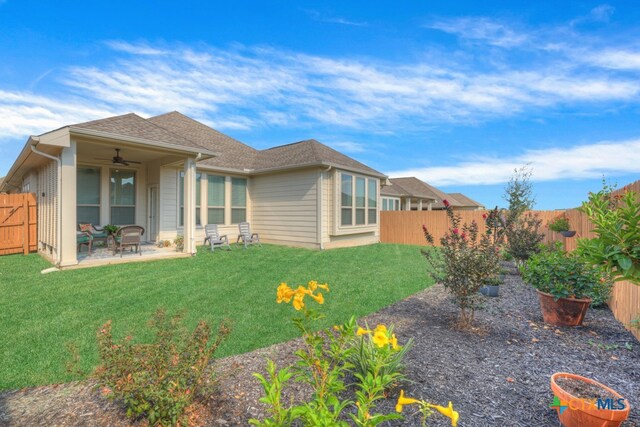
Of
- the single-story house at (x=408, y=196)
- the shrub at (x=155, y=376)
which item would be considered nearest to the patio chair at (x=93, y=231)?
the shrub at (x=155, y=376)

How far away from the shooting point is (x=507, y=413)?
7.29 feet

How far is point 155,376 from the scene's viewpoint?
202 centimetres

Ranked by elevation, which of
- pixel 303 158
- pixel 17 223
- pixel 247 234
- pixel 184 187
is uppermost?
pixel 303 158

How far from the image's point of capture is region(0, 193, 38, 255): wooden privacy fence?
391 inches

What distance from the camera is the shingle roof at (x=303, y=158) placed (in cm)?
1184

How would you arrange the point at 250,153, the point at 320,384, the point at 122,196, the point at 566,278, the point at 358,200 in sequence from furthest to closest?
the point at 250,153 → the point at 358,200 → the point at 122,196 → the point at 566,278 → the point at 320,384

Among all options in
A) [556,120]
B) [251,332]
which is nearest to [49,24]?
[251,332]

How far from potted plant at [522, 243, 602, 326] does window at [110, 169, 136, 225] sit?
1226cm

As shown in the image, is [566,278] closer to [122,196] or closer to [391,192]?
[122,196]

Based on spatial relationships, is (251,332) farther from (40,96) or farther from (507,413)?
(40,96)

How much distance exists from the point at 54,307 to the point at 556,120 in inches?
512

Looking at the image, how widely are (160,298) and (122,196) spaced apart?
24.8 ft

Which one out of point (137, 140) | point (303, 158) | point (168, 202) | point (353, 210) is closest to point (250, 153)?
point (303, 158)

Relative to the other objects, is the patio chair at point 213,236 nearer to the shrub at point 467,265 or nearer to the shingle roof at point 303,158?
the shingle roof at point 303,158
